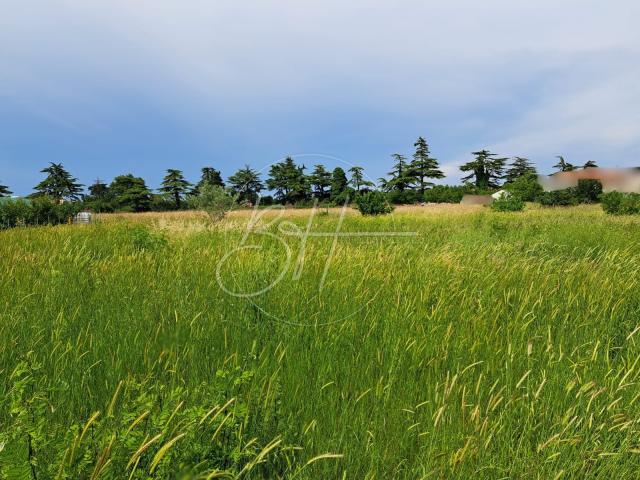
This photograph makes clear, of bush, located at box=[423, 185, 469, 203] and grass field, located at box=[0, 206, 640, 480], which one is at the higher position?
bush, located at box=[423, 185, 469, 203]

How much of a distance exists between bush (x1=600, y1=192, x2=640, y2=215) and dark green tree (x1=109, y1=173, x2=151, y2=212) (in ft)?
206

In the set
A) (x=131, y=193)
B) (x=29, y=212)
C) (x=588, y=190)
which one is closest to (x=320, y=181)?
(x=29, y=212)

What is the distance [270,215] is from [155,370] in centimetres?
919

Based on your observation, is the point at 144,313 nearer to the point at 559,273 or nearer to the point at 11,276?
the point at 11,276

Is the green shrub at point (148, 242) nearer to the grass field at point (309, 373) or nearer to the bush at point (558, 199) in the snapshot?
the grass field at point (309, 373)

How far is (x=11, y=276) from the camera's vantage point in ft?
12.3

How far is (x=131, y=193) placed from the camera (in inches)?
2472

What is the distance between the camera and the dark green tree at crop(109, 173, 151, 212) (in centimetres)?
6226

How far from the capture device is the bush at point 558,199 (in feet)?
136

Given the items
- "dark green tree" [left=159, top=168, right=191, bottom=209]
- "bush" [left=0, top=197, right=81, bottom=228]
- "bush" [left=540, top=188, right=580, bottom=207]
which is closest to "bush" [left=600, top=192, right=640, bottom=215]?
"bush" [left=540, top=188, right=580, bottom=207]

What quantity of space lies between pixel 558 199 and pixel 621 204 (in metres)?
18.7

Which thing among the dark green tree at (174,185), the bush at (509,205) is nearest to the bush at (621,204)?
the bush at (509,205)

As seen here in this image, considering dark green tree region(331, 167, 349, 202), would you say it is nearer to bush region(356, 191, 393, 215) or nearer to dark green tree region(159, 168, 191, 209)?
bush region(356, 191, 393, 215)

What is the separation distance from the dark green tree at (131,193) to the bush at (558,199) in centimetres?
6004
